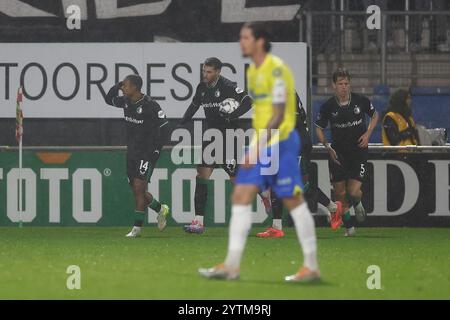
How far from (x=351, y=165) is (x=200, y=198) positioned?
1.96 meters

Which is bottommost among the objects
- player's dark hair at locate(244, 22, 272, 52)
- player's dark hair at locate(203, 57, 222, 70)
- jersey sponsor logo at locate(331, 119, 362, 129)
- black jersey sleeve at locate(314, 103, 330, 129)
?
jersey sponsor logo at locate(331, 119, 362, 129)

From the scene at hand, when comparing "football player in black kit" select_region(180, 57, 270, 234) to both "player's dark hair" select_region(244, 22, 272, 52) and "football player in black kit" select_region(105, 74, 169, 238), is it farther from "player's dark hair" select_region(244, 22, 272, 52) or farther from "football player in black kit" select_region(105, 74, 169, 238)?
"player's dark hair" select_region(244, 22, 272, 52)

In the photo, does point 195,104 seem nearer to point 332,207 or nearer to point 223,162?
point 223,162

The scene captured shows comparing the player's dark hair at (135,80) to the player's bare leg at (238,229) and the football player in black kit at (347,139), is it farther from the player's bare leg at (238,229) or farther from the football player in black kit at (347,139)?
the player's bare leg at (238,229)

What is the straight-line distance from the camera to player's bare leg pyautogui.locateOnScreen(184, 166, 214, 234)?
55.3 ft

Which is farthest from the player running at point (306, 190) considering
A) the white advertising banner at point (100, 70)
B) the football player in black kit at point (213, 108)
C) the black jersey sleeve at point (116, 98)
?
the white advertising banner at point (100, 70)

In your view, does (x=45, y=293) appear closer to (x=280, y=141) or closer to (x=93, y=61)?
(x=280, y=141)

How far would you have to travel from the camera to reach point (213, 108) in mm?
16641

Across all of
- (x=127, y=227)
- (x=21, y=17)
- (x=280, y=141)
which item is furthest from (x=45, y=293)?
(x=21, y=17)

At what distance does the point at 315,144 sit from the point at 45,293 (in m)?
10.9

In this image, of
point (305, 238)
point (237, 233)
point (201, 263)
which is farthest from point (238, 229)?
point (201, 263)

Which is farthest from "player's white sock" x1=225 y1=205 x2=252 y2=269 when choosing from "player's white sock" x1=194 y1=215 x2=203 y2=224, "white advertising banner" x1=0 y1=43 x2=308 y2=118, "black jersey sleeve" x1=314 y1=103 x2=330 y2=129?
"white advertising banner" x1=0 y1=43 x2=308 y2=118

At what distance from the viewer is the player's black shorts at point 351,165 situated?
54.3 ft

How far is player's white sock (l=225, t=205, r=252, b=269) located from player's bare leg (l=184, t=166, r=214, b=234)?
258 inches
